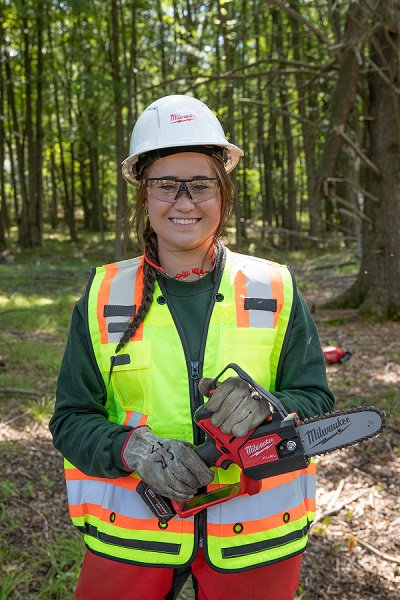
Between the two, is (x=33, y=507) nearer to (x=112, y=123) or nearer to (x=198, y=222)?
(x=198, y=222)

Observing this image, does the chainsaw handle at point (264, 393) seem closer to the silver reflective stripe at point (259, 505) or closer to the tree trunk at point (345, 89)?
the silver reflective stripe at point (259, 505)

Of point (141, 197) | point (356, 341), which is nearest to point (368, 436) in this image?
point (141, 197)

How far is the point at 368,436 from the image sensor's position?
178 cm

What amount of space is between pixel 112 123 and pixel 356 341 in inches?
517

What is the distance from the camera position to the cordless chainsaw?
5.76 ft

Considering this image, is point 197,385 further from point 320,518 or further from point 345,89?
point 345,89

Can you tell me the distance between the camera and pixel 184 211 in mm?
2051

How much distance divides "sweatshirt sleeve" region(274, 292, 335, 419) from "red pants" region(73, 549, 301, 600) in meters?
0.49

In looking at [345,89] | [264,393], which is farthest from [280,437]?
[345,89]

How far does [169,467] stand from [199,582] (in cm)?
41

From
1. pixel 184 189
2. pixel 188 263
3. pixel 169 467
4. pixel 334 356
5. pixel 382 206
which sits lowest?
pixel 334 356

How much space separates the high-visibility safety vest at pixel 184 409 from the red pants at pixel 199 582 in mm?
35

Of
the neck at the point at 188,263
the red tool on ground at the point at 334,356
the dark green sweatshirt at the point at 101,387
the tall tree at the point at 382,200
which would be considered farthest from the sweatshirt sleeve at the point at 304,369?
the tall tree at the point at 382,200

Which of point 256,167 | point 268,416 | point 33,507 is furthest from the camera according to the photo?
point 256,167
